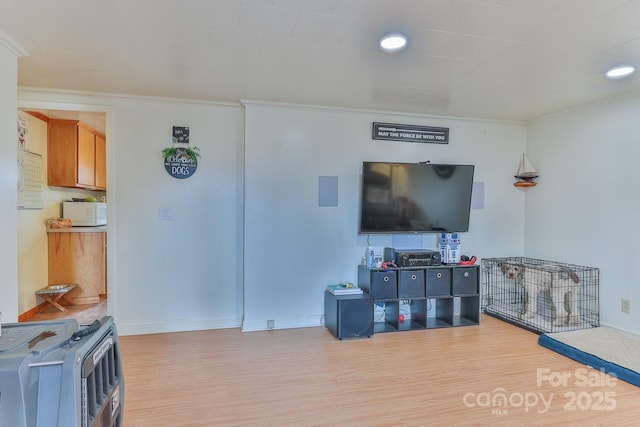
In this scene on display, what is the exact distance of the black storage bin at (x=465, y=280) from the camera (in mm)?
3670

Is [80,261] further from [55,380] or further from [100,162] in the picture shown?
[55,380]

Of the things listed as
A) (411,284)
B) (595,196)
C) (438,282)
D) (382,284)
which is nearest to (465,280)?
(438,282)

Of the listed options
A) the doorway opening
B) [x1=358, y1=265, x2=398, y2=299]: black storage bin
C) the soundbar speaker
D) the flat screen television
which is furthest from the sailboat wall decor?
the doorway opening

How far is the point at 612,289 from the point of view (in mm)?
3404

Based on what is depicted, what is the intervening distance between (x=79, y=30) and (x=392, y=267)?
3046 mm

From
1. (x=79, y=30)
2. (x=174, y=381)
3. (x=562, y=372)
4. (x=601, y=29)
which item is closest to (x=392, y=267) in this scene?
(x=562, y=372)

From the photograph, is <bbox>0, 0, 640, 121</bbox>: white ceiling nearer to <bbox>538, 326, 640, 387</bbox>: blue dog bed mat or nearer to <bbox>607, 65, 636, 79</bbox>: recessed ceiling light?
<bbox>607, 65, 636, 79</bbox>: recessed ceiling light

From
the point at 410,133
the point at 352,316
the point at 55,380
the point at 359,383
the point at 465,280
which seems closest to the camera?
the point at 55,380

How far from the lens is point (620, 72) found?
8.86ft

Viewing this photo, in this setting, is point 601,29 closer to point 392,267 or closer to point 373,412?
point 392,267

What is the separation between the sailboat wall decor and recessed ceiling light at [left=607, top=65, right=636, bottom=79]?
142 centimetres

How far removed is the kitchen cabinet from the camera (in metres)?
4.23

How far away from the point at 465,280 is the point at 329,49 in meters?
2.70

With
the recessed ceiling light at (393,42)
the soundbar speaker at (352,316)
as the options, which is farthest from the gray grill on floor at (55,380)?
the soundbar speaker at (352,316)
